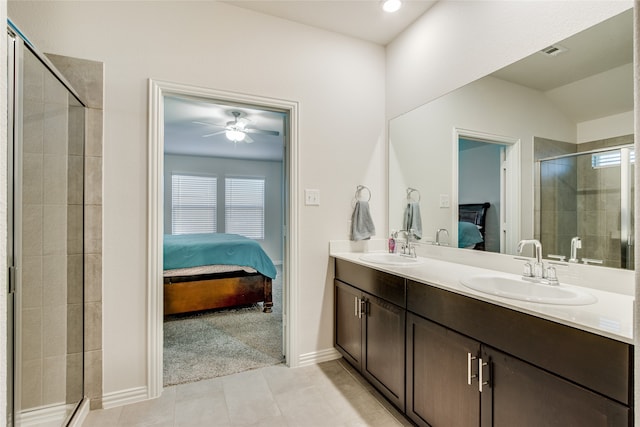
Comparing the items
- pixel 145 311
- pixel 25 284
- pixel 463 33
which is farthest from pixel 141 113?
pixel 463 33

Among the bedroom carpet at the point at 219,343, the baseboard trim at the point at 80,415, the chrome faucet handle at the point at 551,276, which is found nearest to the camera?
the chrome faucet handle at the point at 551,276

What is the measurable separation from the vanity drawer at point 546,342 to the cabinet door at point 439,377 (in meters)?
0.08

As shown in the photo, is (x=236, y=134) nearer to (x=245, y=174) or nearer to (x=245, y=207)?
(x=245, y=174)

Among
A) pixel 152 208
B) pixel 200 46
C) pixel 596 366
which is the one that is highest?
pixel 200 46

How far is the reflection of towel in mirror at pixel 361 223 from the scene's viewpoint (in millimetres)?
2467

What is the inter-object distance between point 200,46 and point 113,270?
5.09ft

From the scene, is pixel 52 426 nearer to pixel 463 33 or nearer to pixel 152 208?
pixel 152 208

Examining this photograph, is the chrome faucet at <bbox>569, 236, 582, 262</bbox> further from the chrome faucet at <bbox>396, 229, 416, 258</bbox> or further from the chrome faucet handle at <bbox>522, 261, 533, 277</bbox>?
the chrome faucet at <bbox>396, 229, 416, 258</bbox>

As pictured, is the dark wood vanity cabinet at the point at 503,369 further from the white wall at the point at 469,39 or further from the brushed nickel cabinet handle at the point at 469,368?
the white wall at the point at 469,39

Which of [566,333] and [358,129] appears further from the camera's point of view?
[358,129]

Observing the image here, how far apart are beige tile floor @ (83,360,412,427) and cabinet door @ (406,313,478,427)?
0.29 meters

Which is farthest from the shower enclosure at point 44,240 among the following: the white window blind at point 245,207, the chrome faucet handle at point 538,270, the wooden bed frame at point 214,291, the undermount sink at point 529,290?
the white window blind at point 245,207

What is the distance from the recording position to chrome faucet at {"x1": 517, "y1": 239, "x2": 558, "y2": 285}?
1402 mm

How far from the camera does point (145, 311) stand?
193 cm
